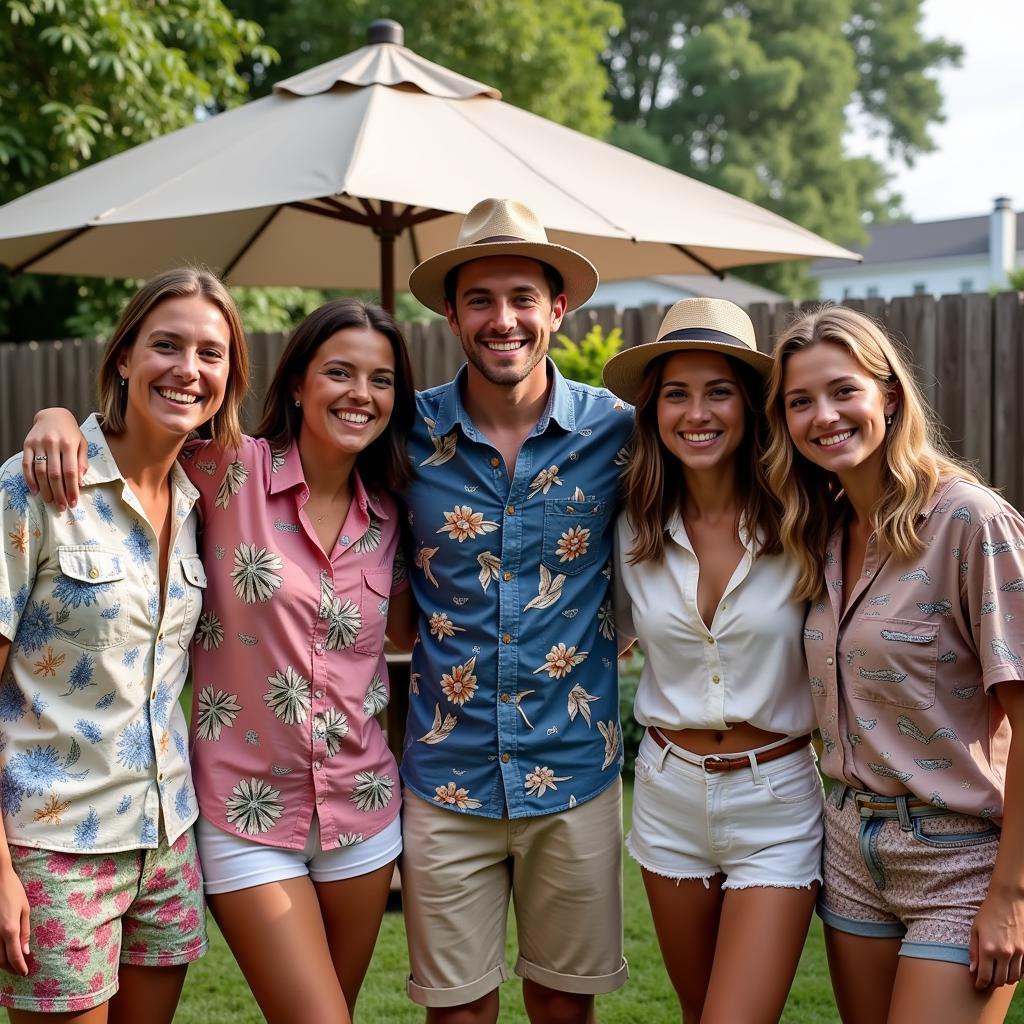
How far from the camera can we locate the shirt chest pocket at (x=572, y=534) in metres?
3.00

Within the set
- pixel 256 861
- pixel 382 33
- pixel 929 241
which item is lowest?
pixel 256 861

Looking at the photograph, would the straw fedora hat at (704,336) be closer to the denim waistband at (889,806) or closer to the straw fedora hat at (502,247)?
the straw fedora hat at (502,247)

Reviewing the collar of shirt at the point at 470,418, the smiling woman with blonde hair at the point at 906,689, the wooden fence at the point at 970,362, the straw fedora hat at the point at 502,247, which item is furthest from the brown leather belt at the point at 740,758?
the wooden fence at the point at 970,362

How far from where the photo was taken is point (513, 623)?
295 cm

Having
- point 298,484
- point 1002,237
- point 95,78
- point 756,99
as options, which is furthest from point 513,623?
point 1002,237

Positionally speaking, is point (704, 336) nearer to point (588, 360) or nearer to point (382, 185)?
point (382, 185)

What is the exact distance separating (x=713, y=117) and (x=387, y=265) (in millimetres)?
25984

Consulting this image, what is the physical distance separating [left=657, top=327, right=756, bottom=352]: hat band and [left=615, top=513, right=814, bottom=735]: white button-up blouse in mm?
498

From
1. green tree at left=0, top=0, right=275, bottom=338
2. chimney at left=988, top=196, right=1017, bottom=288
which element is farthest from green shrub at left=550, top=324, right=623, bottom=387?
chimney at left=988, top=196, right=1017, bottom=288

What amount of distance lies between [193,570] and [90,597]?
0.29 meters

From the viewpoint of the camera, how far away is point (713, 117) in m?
28.8

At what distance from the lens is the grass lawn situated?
3.77 m

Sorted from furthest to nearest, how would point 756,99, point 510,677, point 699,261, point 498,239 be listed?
point 756,99 → point 699,261 → point 498,239 → point 510,677

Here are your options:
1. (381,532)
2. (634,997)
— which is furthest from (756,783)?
(634,997)
